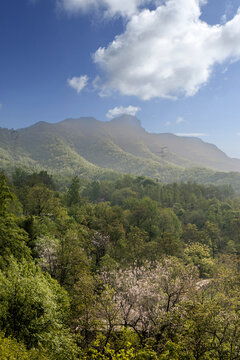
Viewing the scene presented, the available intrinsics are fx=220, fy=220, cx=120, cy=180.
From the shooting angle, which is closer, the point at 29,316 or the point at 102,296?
the point at 29,316

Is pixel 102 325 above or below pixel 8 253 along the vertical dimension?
below

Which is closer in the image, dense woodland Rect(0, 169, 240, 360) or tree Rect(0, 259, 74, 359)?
dense woodland Rect(0, 169, 240, 360)

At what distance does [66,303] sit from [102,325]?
12.5ft

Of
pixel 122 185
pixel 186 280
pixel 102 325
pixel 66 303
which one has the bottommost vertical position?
pixel 102 325

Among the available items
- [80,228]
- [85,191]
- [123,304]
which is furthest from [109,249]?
[85,191]

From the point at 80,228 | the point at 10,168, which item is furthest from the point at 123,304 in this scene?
the point at 10,168

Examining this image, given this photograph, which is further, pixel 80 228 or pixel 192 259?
pixel 192 259

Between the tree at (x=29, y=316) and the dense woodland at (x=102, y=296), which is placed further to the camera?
the tree at (x=29, y=316)

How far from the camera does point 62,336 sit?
633 inches

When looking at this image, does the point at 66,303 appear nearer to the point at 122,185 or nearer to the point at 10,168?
the point at 122,185

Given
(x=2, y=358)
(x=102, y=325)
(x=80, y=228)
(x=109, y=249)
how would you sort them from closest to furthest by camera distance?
(x=2, y=358) → (x=102, y=325) → (x=109, y=249) → (x=80, y=228)

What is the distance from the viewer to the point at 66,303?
20.3 meters

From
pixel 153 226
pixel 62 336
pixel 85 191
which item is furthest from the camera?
pixel 85 191

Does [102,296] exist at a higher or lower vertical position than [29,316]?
lower
